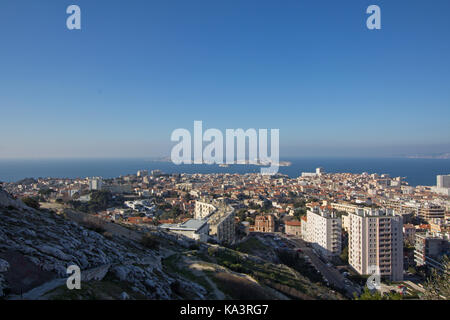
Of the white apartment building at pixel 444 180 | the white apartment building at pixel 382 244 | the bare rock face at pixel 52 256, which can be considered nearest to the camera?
the bare rock face at pixel 52 256

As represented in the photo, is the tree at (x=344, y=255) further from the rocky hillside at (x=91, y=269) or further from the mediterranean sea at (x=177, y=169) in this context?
the mediterranean sea at (x=177, y=169)

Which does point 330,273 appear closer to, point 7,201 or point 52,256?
point 52,256

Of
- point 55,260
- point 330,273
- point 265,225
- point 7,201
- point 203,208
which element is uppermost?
point 7,201

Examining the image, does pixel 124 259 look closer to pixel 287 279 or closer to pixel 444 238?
pixel 287 279

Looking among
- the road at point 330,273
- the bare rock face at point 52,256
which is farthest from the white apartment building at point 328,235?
the bare rock face at point 52,256

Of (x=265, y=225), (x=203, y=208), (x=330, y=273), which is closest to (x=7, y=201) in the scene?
(x=330, y=273)

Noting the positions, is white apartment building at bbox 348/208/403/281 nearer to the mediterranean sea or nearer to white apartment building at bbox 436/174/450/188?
white apartment building at bbox 436/174/450/188
